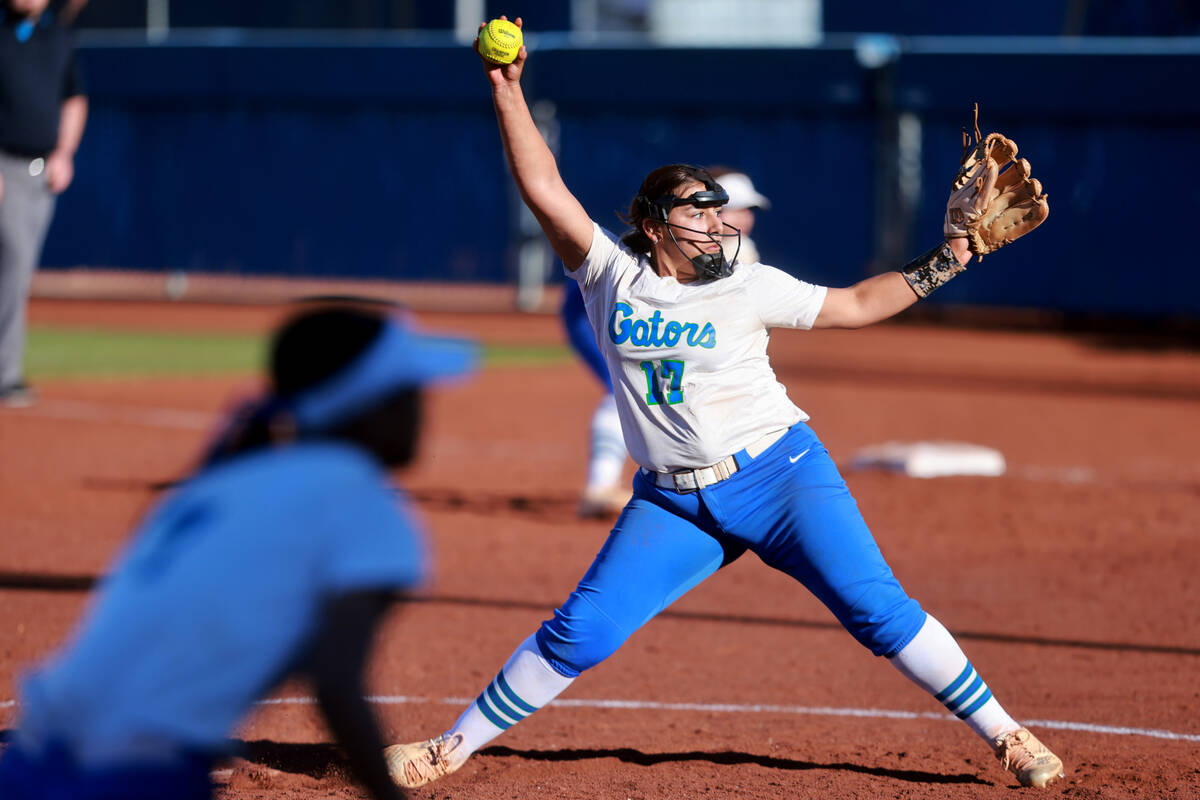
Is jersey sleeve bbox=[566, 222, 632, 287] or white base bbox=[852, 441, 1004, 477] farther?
white base bbox=[852, 441, 1004, 477]

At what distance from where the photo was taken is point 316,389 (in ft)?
8.14

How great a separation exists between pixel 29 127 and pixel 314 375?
275 inches

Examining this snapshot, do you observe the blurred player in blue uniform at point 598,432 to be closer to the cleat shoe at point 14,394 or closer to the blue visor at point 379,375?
the cleat shoe at point 14,394

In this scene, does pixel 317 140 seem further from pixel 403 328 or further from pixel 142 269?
pixel 403 328

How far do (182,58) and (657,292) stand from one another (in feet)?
67.5

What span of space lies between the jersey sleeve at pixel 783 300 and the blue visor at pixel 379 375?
1811mm

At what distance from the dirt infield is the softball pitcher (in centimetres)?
41

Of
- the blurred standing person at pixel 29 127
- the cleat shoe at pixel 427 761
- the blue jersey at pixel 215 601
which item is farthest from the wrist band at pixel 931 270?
the blurred standing person at pixel 29 127

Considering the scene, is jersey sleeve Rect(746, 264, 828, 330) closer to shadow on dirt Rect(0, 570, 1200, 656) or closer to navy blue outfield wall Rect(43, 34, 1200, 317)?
shadow on dirt Rect(0, 570, 1200, 656)

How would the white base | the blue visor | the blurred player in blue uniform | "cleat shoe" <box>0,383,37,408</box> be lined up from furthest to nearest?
the white base → "cleat shoe" <box>0,383,37,408</box> → the blurred player in blue uniform → the blue visor

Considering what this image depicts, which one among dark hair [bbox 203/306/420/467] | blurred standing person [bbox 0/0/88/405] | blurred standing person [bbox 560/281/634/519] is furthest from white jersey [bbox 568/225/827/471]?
blurred standing person [bbox 0/0/88/405]

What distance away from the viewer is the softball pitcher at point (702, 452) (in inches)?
166

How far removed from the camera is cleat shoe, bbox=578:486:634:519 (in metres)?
8.52

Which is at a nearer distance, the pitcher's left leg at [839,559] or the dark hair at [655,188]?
the pitcher's left leg at [839,559]
